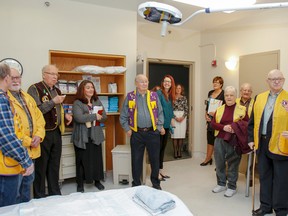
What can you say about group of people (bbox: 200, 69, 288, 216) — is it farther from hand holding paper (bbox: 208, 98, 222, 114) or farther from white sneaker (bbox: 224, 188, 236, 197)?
hand holding paper (bbox: 208, 98, 222, 114)

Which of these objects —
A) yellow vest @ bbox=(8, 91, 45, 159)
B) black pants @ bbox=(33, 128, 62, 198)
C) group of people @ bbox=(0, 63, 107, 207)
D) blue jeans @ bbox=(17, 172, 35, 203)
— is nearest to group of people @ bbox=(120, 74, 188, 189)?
group of people @ bbox=(0, 63, 107, 207)

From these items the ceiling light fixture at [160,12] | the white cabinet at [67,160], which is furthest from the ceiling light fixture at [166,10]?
the white cabinet at [67,160]

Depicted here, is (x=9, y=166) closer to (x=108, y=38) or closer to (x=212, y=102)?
(x=108, y=38)

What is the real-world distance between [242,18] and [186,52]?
1.18 metres

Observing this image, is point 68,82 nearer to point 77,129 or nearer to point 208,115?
point 77,129

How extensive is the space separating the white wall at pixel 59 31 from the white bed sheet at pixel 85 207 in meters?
2.14

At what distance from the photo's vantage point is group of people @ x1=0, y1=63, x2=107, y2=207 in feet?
→ 5.50

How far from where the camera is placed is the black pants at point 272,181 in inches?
96.8

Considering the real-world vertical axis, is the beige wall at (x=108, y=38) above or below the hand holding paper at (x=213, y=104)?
above

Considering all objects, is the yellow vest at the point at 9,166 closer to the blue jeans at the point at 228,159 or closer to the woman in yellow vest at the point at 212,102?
the blue jeans at the point at 228,159

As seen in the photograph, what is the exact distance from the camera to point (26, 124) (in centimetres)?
212

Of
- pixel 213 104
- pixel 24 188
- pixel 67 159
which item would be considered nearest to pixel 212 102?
pixel 213 104

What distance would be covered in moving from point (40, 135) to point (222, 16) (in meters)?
3.34

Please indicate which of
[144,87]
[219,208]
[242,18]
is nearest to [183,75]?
[242,18]
